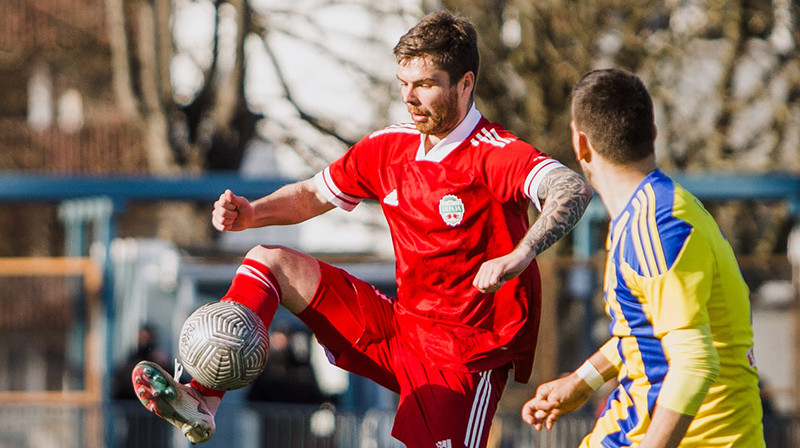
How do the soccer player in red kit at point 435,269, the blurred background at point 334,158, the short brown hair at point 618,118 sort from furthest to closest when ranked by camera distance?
the blurred background at point 334,158, the soccer player in red kit at point 435,269, the short brown hair at point 618,118

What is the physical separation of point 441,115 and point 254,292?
108 cm

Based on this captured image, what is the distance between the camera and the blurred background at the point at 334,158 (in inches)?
454

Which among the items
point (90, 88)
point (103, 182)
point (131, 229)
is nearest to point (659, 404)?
point (103, 182)

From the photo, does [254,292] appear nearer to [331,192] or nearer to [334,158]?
[331,192]

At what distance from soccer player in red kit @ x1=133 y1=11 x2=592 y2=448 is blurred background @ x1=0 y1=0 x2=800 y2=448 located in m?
6.16

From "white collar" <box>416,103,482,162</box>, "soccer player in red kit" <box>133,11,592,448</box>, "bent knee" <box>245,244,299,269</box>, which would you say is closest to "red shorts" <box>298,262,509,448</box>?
"soccer player in red kit" <box>133,11,592,448</box>

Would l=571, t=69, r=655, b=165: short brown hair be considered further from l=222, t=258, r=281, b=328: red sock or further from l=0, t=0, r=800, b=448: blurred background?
l=0, t=0, r=800, b=448: blurred background

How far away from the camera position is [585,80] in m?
3.82

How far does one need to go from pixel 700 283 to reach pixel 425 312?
1609 mm

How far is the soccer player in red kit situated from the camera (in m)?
4.59

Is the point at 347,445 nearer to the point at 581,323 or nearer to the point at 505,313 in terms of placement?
the point at 581,323

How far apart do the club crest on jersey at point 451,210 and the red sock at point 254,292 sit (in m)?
0.77

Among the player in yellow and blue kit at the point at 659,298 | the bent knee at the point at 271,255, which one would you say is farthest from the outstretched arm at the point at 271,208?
the player in yellow and blue kit at the point at 659,298

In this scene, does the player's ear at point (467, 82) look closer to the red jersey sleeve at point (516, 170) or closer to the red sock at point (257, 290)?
the red jersey sleeve at point (516, 170)
